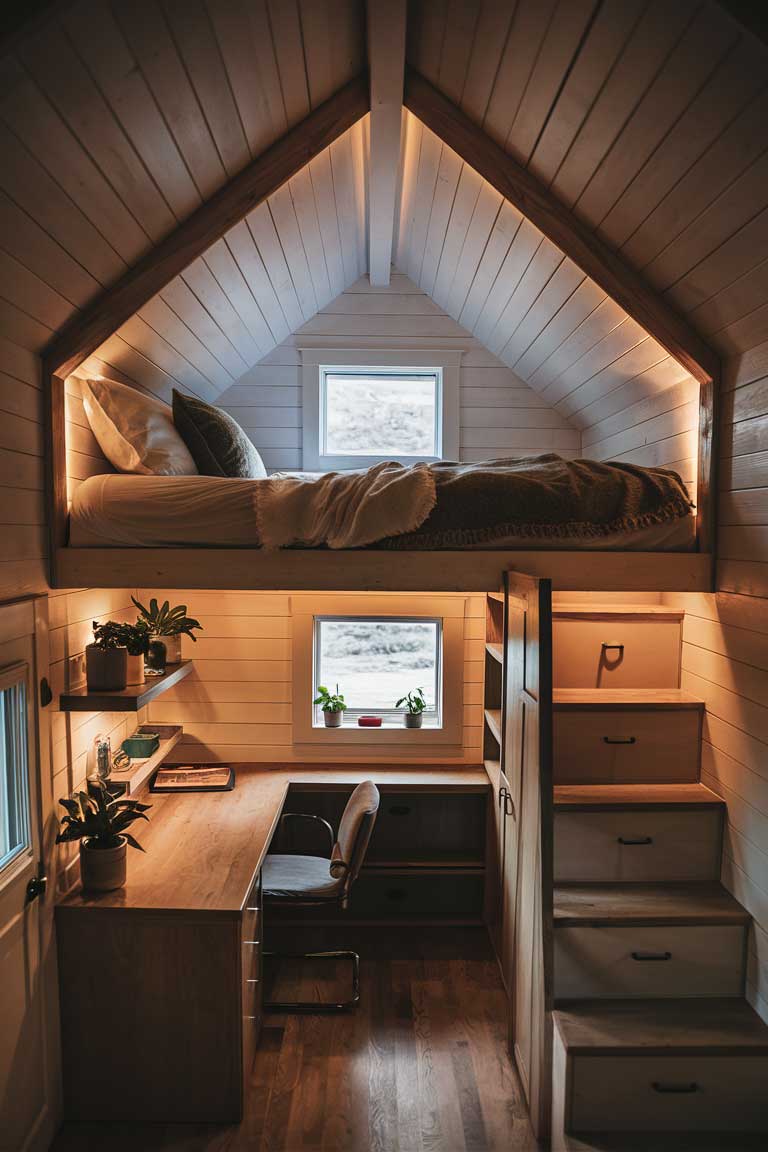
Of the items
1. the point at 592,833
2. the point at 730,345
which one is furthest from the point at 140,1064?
→ the point at 730,345

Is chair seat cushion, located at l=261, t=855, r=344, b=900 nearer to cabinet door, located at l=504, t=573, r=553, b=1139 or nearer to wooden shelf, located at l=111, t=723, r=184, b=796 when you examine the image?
wooden shelf, located at l=111, t=723, r=184, b=796

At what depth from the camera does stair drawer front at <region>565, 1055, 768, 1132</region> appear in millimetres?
2059

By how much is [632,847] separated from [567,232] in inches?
82.6

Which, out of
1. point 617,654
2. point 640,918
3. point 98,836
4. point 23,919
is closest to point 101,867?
point 98,836

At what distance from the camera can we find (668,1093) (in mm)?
2078

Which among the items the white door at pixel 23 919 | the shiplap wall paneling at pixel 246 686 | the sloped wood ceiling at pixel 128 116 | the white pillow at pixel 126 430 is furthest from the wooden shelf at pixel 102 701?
the shiplap wall paneling at pixel 246 686

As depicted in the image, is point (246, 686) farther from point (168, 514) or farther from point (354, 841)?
point (168, 514)

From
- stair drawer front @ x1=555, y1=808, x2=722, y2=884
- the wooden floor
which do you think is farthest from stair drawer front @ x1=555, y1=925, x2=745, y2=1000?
the wooden floor

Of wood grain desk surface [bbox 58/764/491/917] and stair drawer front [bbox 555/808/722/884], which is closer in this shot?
wood grain desk surface [bbox 58/764/491/917]

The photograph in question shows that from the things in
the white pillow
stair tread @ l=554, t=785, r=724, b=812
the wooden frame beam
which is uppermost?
the wooden frame beam

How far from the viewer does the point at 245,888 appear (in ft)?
7.74

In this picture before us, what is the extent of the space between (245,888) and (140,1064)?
0.61 m

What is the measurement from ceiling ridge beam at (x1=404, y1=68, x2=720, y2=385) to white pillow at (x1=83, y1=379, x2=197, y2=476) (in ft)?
4.37

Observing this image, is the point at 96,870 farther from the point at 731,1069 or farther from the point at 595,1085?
the point at 731,1069
